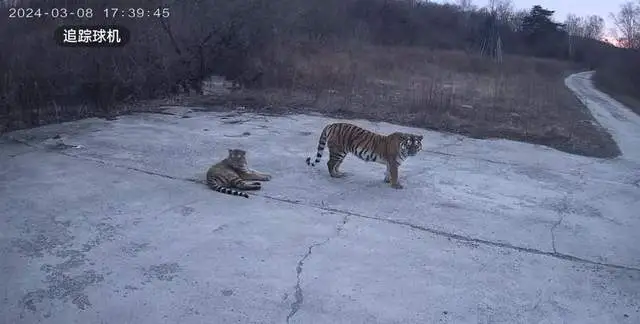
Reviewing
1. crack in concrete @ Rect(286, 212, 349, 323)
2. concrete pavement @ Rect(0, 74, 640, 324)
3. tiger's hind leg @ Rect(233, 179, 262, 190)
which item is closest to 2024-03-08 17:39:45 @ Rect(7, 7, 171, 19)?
concrete pavement @ Rect(0, 74, 640, 324)

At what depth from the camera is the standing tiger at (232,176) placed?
6410 millimetres

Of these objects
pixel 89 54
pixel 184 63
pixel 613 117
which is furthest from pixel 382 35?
pixel 89 54

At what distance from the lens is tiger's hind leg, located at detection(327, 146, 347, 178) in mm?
7152

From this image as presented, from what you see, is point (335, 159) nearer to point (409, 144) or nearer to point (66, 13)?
point (409, 144)

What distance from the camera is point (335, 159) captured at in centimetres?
724

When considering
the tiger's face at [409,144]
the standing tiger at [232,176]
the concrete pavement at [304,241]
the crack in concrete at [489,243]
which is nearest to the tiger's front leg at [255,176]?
the standing tiger at [232,176]

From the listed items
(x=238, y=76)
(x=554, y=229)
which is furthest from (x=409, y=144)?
(x=238, y=76)

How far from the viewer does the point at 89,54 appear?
A: 1188 cm

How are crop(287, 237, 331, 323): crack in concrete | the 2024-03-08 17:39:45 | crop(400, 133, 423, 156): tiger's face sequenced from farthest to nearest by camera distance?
the 2024-03-08 17:39:45
crop(400, 133, 423, 156): tiger's face
crop(287, 237, 331, 323): crack in concrete

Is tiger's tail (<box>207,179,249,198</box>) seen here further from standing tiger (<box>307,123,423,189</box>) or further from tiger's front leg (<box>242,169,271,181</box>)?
standing tiger (<box>307,123,423,189</box>)

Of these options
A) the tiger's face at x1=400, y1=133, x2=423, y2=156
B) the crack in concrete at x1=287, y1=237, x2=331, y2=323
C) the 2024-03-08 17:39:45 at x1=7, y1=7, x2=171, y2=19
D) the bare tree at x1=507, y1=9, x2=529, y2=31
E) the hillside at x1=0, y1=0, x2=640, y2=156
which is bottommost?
the crack in concrete at x1=287, y1=237, x2=331, y2=323

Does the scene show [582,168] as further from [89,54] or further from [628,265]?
[89,54]

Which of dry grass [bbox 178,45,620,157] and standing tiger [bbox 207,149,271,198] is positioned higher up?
dry grass [bbox 178,45,620,157]

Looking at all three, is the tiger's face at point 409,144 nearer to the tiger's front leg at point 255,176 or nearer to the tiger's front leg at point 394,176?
the tiger's front leg at point 394,176
